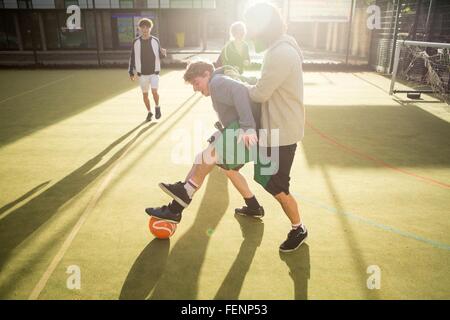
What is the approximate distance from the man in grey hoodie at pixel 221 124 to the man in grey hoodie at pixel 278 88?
150mm

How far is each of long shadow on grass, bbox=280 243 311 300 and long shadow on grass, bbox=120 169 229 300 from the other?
86 cm

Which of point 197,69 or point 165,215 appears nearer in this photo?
point 197,69

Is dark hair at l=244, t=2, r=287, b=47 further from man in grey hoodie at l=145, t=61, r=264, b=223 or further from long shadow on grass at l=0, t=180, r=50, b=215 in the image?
long shadow on grass at l=0, t=180, r=50, b=215

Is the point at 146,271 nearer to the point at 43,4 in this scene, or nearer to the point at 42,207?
the point at 42,207

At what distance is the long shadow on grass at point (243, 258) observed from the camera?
3.11 m

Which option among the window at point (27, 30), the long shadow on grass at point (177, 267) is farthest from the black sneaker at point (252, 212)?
the window at point (27, 30)

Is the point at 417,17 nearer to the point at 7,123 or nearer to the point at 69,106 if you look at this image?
the point at 69,106

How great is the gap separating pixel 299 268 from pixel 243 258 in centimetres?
55

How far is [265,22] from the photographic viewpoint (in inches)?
115

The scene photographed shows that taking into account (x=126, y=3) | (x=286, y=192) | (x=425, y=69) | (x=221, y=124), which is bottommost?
(x=286, y=192)

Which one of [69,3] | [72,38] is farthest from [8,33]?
[69,3]

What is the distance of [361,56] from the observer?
28203 mm
